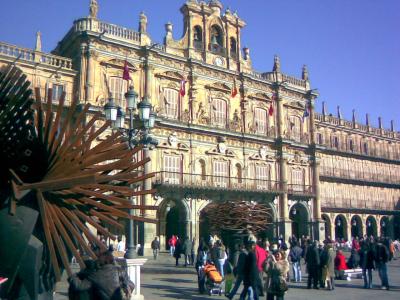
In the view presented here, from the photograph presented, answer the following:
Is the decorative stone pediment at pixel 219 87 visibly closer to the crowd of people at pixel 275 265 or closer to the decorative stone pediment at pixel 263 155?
the decorative stone pediment at pixel 263 155

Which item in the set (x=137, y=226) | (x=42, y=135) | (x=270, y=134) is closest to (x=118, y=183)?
(x=42, y=135)

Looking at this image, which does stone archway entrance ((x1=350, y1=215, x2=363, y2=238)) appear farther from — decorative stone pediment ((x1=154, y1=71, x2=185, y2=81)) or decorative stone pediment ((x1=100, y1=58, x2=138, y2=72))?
decorative stone pediment ((x1=100, y1=58, x2=138, y2=72))

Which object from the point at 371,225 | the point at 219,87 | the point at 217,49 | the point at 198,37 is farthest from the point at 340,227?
the point at 198,37

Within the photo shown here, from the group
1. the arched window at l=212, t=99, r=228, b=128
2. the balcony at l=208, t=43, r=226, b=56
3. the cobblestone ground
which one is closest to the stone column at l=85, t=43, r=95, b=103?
the arched window at l=212, t=99, r=228, b=128

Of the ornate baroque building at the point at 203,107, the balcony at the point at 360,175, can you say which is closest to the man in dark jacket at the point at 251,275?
the ornate baroque building at the point at 203,107

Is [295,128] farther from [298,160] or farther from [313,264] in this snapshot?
[313,264]

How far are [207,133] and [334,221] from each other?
20341 millimetres

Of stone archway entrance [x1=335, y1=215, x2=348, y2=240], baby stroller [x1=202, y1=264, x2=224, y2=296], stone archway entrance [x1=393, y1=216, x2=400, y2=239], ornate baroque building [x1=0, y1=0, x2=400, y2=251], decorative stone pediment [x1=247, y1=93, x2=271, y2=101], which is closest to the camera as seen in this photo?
baby stroller [x1=202, y1=264, x2=224, y2=296]

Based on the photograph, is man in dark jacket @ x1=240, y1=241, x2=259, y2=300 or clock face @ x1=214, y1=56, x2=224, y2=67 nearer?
man in dark jacket @ x1=240, y1=241, x2=259, y2=300

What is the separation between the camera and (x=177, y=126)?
101 ft

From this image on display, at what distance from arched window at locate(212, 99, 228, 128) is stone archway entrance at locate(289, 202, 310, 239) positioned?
32.4ft

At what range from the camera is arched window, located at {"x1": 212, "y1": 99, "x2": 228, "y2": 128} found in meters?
33.4

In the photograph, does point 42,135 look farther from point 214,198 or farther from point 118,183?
point 214,198

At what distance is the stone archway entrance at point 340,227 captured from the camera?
152 ft
